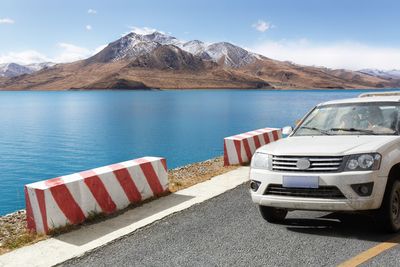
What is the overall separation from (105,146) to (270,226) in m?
31.7

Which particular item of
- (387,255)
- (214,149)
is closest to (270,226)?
(387,255)

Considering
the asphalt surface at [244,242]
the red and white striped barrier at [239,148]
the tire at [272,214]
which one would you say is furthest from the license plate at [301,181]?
the red and white striped barrier at [239,148]

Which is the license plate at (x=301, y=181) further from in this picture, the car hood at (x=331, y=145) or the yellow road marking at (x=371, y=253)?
the yellow road marking at (x=371, y=253)

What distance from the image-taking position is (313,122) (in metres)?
7.39

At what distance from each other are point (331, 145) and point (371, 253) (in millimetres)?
1488

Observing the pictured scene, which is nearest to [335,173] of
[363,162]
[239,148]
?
[363,162]

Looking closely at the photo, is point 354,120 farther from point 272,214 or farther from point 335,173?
point 272,214

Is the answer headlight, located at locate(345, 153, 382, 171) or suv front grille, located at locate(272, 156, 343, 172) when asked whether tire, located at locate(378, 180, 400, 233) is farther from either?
suv front grille, located at locate(272, 156, 343, 172)

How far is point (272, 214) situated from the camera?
260 inches

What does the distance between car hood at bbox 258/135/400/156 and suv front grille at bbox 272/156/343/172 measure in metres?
0.06

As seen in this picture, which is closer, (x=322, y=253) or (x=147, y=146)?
(x=322, y=253)

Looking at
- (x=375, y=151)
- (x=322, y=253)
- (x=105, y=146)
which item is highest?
(x=375, y=151)

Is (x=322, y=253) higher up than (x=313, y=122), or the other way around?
(x=313, y=122)

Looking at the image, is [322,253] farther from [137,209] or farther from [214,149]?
[214,149]
